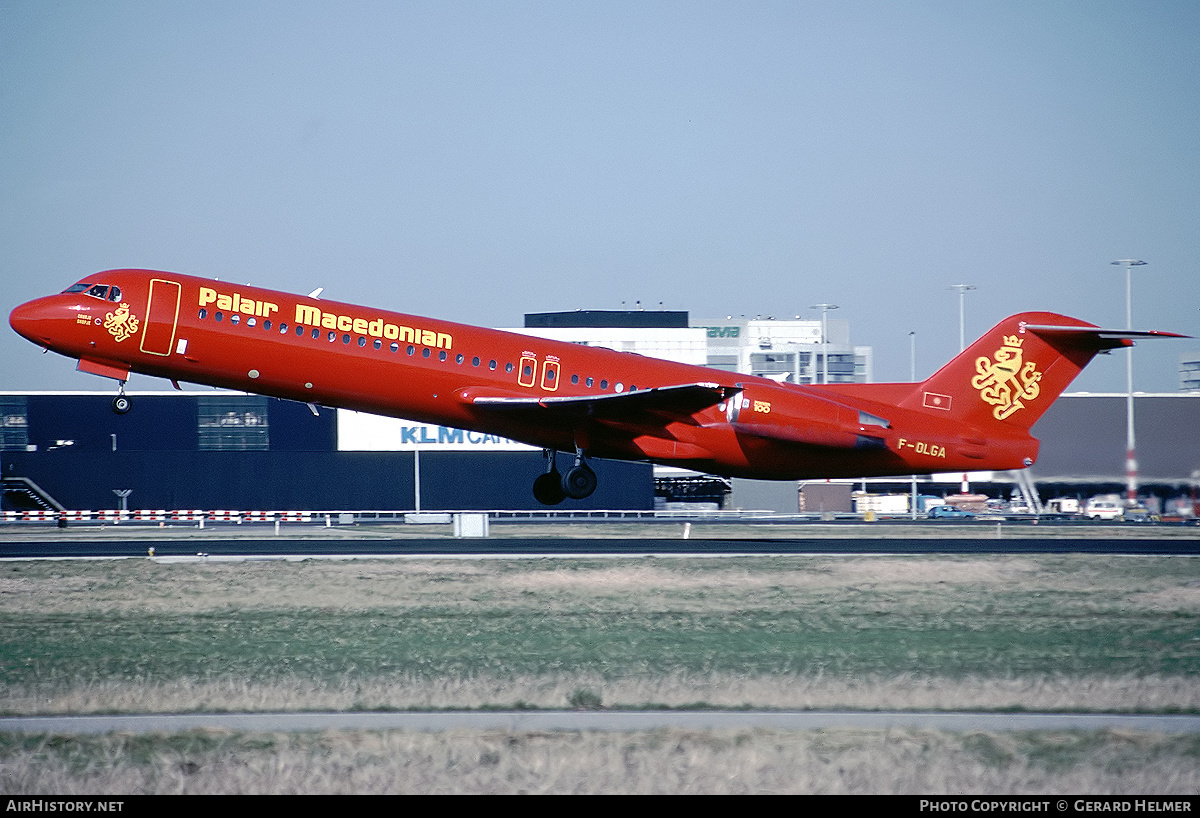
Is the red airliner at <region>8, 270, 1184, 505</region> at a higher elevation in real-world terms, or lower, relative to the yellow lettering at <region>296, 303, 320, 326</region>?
lower

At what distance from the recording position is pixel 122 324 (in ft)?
89.8

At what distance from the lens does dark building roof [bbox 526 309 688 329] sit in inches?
3297

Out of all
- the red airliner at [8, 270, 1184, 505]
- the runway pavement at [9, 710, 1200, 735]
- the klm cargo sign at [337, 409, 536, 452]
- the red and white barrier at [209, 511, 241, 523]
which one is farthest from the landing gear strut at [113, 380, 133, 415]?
the klm cargo sign at [337, 409, 536, 452]

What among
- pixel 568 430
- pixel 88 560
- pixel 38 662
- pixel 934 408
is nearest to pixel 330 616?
pixel 38 662

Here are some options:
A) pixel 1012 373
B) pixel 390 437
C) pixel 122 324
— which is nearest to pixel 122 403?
pixel 122 324

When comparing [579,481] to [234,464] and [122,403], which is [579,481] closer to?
[122,403]

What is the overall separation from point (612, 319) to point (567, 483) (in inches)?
2087

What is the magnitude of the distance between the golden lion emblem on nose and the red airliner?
3 cm

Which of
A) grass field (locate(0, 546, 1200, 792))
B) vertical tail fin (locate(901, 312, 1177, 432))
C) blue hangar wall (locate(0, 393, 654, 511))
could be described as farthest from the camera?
blue hangar wall (locate(0, 393, 654, 511))

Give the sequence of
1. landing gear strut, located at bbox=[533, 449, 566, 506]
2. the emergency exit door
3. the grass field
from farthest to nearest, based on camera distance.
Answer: landing gear strut, located at bbox=[533, 449, 566, 506] → the emergency exit door → the grass field

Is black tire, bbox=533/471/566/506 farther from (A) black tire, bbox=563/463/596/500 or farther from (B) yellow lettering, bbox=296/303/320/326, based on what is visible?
(B) yellow lettering, bbox=296/303/320/326
